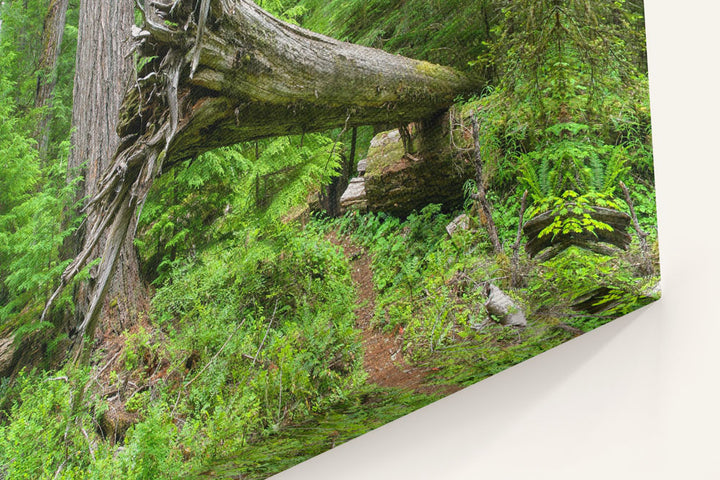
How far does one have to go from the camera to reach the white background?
2.64 m

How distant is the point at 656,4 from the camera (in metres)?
3.73

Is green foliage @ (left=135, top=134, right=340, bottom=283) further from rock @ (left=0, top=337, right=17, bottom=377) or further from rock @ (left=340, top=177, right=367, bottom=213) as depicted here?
rock @ (left=0, top=337, right=17, bottom=377)

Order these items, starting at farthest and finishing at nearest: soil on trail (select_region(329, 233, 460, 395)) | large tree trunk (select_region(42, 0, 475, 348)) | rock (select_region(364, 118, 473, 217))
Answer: rock (select_region(364, 118, 473, 217))
soil on trail (select_region(329, 233, 460, 395))
large tree trunk (select_region(42, 0, 475, 348))

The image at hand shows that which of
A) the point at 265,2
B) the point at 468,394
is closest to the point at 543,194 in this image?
the point at 468,394

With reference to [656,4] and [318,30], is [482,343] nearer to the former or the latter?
[318,30]

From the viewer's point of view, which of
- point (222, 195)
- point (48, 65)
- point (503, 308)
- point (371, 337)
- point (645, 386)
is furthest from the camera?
point (645, 386)

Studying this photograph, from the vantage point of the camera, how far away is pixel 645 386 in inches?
119

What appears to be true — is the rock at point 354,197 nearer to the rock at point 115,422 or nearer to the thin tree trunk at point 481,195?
the thin tree trunk at point 481,195

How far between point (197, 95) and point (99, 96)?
32 centimetres

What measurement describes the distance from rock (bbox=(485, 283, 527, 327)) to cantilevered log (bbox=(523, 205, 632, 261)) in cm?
26

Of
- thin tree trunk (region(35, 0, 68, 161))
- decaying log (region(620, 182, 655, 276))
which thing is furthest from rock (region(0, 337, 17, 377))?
decaying log (region(620, 182, 655, 276))

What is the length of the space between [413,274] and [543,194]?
837 mm

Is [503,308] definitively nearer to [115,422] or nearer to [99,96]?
[115,422]

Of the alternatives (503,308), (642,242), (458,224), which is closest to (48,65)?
(458,224)
